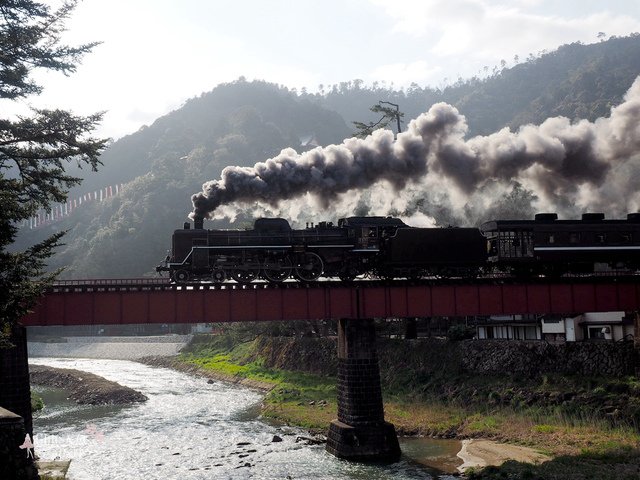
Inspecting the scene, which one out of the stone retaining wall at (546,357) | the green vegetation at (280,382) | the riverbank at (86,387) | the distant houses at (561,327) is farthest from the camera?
the riverbank at (86,387)

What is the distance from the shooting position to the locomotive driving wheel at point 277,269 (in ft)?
103

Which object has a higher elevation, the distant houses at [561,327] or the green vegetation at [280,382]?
the distant houses at [561,327]

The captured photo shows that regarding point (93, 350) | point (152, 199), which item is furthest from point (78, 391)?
point (152, 199)

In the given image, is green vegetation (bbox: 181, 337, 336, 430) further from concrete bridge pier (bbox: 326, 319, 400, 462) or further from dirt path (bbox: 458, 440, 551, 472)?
dirt path (bbox: 458, 440, 551, 472)

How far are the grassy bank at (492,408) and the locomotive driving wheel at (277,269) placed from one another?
463 inches

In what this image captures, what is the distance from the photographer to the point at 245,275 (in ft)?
104

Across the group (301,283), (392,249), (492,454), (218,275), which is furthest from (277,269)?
(492,454)

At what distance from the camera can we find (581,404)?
117 ft

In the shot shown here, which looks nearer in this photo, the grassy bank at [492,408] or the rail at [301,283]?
the grassy bank at [492,408]

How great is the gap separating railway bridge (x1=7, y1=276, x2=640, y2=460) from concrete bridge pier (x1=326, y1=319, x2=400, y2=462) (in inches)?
2.0

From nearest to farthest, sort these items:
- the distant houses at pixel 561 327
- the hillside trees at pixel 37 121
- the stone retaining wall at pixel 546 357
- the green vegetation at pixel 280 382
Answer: the hillside trees at pixel 37 121 → the stone retaining wall at pixel 546 357 → the green vegetation at pixel 280 382 → the distant houses at pixel 561 327

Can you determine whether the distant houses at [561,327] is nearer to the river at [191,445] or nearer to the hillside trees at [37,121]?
the river at [191,445]

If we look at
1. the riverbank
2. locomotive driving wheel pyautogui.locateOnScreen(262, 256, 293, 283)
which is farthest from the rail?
the riverbank

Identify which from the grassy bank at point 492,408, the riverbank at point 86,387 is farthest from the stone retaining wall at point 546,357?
the riverbank at point 86,387
